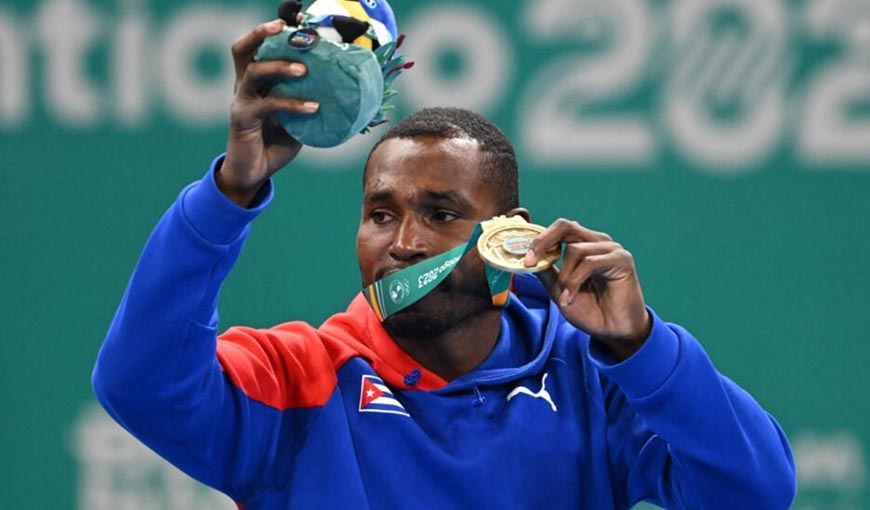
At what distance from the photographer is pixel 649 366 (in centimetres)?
210

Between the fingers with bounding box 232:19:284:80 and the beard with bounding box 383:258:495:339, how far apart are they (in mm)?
531

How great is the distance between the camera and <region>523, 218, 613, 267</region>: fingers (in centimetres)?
207

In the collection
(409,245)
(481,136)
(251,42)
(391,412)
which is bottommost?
(391,412)

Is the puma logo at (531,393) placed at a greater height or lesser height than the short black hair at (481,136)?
lesser

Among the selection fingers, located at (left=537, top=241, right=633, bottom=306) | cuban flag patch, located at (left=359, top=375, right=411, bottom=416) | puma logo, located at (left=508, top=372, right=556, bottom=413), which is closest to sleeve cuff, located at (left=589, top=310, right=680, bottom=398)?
fingers, located at (left=537, top=241, right=633, bottom=306)

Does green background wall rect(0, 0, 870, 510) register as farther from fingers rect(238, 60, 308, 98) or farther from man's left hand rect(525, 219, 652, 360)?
fingers rect(238, 60, 308, 98)

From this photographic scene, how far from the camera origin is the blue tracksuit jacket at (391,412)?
1968 mm

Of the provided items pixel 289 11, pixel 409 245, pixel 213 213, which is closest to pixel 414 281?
pixel 409 245

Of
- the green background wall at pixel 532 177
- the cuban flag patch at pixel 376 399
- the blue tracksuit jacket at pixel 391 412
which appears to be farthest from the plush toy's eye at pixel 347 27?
the green background wall at pixel 532 177

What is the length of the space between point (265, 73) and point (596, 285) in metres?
0.58

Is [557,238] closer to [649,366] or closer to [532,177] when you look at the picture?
[649,366]

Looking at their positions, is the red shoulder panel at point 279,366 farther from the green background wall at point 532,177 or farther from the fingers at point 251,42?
the green background wall at point 532,177

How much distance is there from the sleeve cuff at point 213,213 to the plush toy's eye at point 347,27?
0.26 metres

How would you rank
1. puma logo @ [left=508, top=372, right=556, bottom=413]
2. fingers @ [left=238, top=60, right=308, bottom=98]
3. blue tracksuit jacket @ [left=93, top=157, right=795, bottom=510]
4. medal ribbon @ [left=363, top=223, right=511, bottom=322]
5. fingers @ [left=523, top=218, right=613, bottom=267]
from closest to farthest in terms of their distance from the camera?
1. fingers @ [left=238, top=60, right=308, bottom=98]
2. blue tracksuit jacket @ [left=93, top=157, right=795, bottom=510]
3. fingers @ [left=523, top=218, right=613, bottom=267]
4. medal ribbon @ [left=363, top=223, right=511, bottom=322]
5. puma logo @ [left=508, top=372, right=556, bottom=413]
